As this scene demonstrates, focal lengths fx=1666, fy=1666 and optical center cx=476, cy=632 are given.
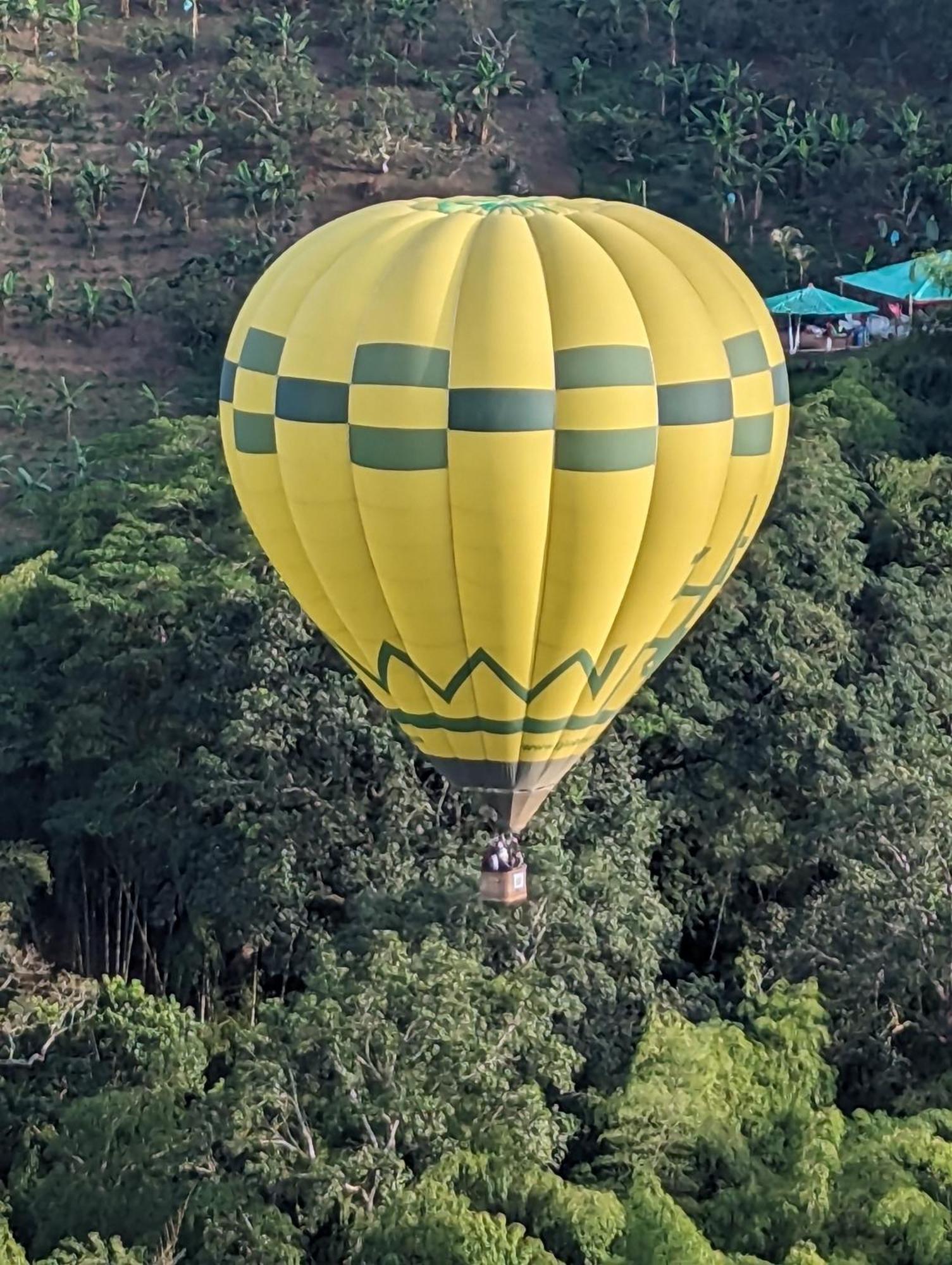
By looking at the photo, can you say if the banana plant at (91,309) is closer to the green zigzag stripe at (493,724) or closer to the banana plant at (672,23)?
the banana plant at (672,23)

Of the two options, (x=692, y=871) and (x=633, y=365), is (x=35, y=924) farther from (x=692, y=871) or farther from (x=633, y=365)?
(x=633, y=365)

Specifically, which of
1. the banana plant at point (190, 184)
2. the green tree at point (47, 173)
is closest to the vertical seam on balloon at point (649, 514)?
the banana plant at point (190, 184)

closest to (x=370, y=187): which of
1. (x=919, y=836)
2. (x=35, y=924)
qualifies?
(x=35, y=924)

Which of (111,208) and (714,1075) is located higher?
(111,208)

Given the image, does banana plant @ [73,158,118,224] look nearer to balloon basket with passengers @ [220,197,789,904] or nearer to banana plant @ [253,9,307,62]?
banana plant @ [253,9,307,62]

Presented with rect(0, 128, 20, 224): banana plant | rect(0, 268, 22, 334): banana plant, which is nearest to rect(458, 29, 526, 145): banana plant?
rect(0, 128, 20, 224): banana plant

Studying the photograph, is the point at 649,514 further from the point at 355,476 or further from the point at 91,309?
the point at 91,309
